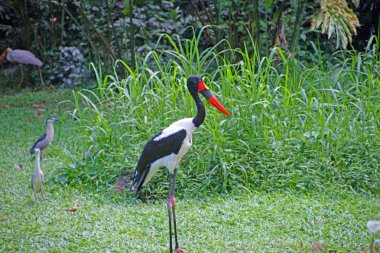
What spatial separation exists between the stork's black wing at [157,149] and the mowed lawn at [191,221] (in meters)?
0.40

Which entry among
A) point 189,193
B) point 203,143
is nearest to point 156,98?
point 203,143

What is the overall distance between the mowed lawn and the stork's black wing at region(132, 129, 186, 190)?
0.40 metres

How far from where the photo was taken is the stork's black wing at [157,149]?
4.92m

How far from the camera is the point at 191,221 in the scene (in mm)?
5309

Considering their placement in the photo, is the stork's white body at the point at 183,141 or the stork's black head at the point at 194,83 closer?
the stork's white body at the point at 183,141

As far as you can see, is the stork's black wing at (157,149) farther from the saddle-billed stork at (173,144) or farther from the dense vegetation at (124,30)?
the dense vegetation at (124,30)

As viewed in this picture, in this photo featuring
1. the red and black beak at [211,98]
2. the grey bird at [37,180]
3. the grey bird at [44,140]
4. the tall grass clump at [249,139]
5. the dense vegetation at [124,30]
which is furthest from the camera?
the dense vegetation at [124,30]

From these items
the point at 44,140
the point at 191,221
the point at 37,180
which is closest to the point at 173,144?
the point at 191,221

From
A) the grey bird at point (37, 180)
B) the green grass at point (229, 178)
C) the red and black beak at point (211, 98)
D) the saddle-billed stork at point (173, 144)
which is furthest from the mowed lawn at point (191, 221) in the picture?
the red and black beak at point (211, 98)

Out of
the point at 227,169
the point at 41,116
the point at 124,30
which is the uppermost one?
the point at 124,30

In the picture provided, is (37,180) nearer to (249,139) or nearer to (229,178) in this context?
(229,178)

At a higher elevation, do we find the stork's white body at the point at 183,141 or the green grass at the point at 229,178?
the stork's white body at the point at 183,141

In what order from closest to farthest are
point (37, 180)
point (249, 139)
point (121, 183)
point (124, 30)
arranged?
point (37, 180) → point (121, 183) → point (249, 139) → point (124, 30)

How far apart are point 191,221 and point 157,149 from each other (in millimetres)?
694
